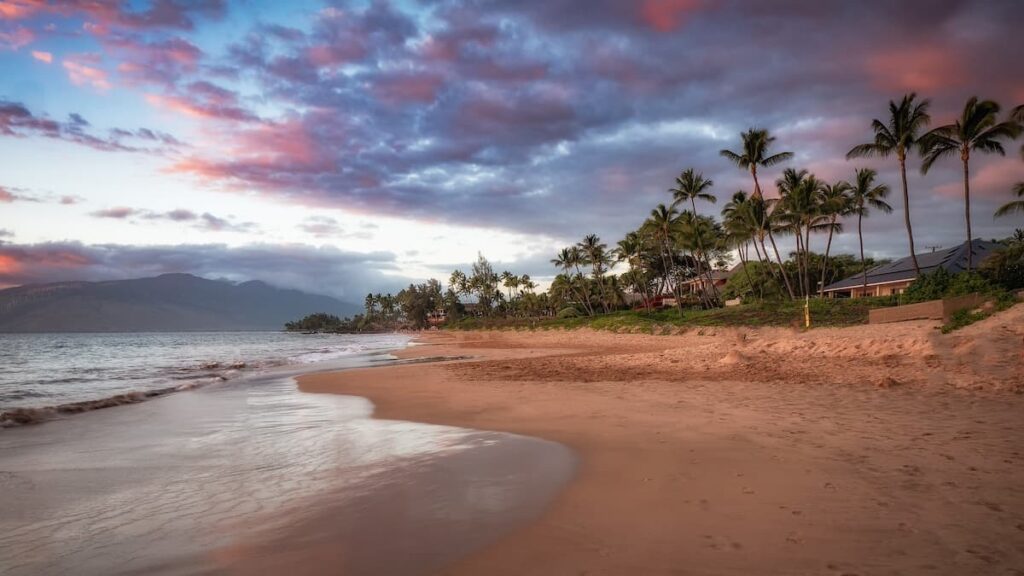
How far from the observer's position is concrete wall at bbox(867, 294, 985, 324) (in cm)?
1783

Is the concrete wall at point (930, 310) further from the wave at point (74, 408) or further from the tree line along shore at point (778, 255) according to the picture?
the wave at point (74, 408)

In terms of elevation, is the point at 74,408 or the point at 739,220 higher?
the point at 739,220

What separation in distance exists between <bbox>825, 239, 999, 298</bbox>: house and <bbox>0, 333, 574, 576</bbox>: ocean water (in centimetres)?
4850

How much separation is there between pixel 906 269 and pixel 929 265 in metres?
2.67

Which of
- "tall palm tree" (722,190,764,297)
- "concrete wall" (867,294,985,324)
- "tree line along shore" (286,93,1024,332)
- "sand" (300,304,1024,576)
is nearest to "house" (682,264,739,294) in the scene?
"tree line along shore" (286,93,1024,332)

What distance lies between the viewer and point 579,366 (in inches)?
771

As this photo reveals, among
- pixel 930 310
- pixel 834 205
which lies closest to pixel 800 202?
pixel 834 205

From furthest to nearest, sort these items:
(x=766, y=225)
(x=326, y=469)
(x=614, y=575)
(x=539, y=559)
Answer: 1. (x=766, y=225)
2. (x=326, y=469)
3. (x=539, y=559)
4. (x=614, y=575)

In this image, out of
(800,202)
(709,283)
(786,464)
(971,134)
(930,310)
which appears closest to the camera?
(786,464)

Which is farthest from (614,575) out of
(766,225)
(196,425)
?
(766,225)

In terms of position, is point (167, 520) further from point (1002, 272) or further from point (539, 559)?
point (1002, 272)

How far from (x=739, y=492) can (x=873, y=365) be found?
1088 centimetres

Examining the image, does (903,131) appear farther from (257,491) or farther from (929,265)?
(257,491)

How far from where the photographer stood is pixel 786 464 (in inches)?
220
